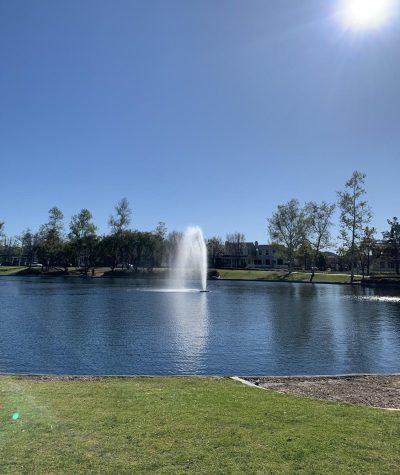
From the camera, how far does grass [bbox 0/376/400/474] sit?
Answer: 256 inches

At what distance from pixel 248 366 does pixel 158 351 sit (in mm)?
4982

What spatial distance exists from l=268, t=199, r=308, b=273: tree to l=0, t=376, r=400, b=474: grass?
98.4m

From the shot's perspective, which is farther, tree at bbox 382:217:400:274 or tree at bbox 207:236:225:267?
tree at bbox 207:236:225:267

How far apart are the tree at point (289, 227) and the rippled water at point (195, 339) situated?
63.4m

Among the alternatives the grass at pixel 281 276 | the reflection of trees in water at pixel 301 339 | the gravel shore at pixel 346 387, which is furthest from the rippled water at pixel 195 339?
the grass at pixel 281 276

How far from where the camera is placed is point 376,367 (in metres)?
20.4

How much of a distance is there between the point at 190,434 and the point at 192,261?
8648 centimetres

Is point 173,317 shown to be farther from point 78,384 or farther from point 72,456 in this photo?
point 72,456

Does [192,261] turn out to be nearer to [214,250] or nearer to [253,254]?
[214,250]

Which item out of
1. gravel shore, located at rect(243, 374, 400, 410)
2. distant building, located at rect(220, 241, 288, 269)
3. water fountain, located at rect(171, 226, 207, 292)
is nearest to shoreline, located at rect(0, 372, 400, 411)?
gravel shore, located at rect(243, 374, 400, 410)

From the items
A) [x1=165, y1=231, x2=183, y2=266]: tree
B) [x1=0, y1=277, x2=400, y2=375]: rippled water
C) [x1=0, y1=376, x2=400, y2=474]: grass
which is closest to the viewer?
[x1=0, y1=376, x2=400, y2=474]: grass

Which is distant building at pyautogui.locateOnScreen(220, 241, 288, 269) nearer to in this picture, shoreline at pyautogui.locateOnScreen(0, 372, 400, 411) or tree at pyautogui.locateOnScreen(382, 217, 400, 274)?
tree at pyautogui.locateOnScreen(382, 217, 400, 274)

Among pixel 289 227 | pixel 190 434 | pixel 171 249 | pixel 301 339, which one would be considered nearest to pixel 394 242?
pixel 289 227

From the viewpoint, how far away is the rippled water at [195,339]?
19.8 meters
